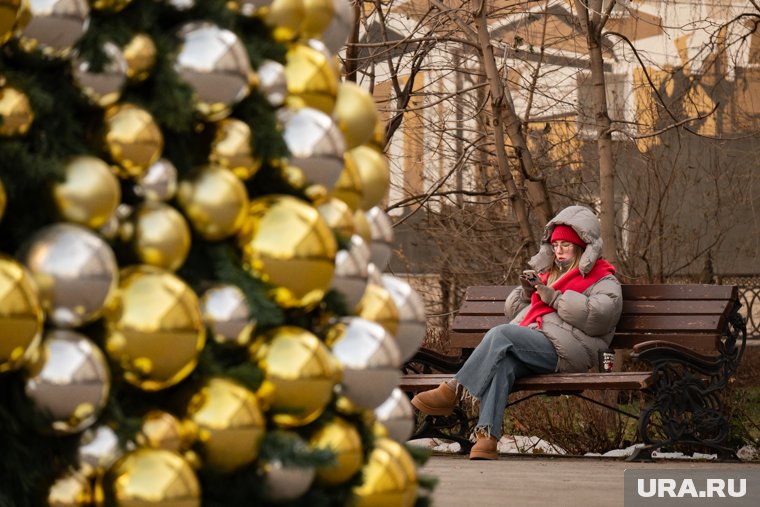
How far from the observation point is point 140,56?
236cm

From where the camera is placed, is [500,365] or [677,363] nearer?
[500,365]

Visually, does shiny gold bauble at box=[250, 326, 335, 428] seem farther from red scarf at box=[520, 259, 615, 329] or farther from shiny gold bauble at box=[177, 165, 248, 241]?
red scarf at box=[520, 259, 615, 329]

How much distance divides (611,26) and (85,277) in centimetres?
1494

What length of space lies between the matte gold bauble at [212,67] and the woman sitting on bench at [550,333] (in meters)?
5.53

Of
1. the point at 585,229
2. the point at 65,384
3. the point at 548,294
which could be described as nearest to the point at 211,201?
the point at 65,384

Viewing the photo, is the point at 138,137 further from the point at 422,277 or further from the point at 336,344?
the point at 422,277

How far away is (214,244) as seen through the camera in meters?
2.47

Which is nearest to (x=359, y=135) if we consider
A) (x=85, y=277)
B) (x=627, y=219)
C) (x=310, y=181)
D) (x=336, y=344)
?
(x=310, y=181)

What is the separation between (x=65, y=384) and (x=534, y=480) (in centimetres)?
477

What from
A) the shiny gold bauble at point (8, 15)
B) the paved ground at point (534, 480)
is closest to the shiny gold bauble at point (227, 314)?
the shiny gold bauble at point (8, 15)

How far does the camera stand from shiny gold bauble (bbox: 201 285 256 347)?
2377 mm

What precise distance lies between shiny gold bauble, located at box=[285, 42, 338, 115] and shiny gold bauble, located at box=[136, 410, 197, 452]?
694mm

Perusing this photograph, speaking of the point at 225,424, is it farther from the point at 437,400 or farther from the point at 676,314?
the point at 676,314

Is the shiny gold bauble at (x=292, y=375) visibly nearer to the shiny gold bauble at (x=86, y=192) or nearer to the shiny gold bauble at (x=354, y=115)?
the shiny gold bauble at (x=86, y=192)
